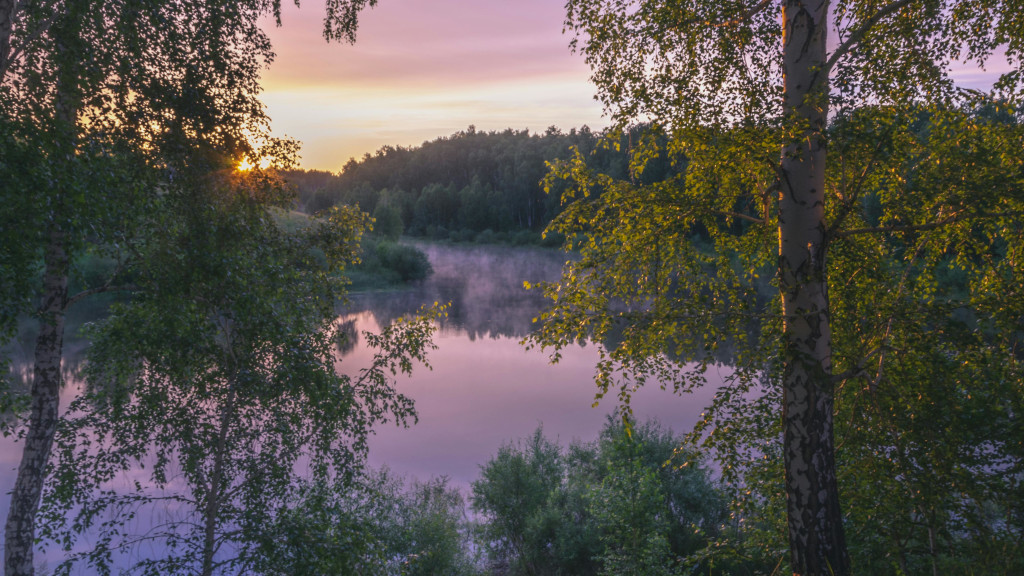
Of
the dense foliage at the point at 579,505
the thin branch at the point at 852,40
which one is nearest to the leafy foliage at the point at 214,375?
the thin branch at the point at 852,40

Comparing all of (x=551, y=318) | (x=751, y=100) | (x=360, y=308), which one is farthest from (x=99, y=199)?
(x=360, y=308)

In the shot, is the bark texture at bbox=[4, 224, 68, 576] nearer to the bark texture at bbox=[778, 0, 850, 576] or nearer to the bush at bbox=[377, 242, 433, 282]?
the bark texture at bbox=[778, 0, 850, 576]

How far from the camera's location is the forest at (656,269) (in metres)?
4.78

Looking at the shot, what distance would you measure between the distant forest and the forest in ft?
141

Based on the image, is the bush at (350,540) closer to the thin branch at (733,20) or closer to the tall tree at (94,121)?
the tall tree at (94,121)

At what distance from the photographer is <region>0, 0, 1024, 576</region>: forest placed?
188 inches

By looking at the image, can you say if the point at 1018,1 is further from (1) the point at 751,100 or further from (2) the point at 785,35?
(1) the point at 751,100

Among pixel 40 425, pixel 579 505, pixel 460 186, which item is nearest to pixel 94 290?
pixel 40 425

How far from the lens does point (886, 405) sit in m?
5.43

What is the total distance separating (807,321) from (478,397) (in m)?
19.5

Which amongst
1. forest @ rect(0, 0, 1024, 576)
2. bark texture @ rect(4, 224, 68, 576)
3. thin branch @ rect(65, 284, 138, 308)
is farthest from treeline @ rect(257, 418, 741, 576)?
thin branch @ rect(65, 284, 138, 308)

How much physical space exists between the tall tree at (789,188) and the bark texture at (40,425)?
4836mm

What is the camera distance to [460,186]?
324 feet

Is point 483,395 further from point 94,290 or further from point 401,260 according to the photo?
point 401,260
